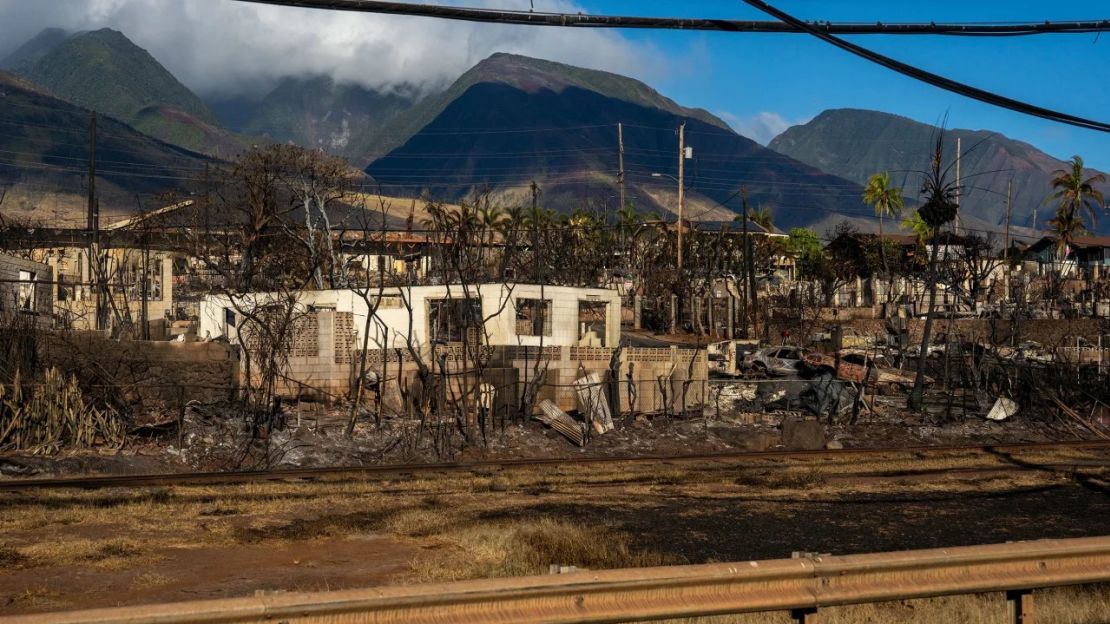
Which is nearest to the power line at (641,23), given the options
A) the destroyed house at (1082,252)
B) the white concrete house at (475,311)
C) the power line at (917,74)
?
the power line at (917,74)

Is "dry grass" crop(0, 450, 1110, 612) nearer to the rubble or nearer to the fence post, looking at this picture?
the rubble

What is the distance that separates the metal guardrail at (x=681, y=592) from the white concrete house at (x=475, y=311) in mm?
23167

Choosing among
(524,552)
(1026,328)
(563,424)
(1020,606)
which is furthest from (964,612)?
(1026,328)

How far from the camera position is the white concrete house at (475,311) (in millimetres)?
31406

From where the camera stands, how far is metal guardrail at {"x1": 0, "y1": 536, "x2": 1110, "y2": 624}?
19.7 feet

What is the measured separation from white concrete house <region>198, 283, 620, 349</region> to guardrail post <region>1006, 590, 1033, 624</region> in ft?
75.6

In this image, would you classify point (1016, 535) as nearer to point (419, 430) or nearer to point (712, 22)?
point (712, 22)

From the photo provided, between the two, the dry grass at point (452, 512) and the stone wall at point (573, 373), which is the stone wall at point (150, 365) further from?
the dry grass at point (452, 512)

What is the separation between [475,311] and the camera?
30797 millimetres

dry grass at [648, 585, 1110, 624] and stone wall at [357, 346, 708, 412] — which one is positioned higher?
stone wall at [357, 346, 708, 412]

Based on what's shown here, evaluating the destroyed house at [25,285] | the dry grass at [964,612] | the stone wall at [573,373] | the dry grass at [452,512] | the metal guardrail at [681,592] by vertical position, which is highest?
the destroyed house at [25,285]

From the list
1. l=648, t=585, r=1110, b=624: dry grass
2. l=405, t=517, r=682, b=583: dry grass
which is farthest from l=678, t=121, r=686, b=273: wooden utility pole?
l=648, t=585, r=1110, b=624: dry grass

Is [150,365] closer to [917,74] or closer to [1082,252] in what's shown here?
[917,74]

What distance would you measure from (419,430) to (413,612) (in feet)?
50.6
